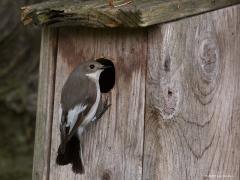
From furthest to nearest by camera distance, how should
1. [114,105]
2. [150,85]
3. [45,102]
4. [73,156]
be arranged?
1. [45,102]
2. [73,156]
3. [114,105]
4. [150,85]

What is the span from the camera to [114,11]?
4.66 meters

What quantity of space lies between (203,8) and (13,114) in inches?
90.7

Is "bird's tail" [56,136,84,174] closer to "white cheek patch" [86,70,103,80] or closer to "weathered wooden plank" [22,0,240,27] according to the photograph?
"white cheek patch" [86,70,103,80]

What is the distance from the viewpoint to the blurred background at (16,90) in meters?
6.46

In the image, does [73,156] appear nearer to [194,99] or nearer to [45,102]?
[45,102]

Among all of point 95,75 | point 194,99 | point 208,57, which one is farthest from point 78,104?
point 208,57

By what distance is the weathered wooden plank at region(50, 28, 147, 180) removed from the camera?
190 inches

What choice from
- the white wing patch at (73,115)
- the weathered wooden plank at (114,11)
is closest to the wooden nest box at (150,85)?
the weathered wooden plank at (114,11)

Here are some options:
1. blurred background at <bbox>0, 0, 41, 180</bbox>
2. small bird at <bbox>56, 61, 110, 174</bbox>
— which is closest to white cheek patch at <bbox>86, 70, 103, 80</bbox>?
small bird at <bbox>56, 61, 110, 174</bbox>

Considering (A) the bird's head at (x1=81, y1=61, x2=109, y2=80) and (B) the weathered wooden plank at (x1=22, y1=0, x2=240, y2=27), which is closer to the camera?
(B) the weathered wooden plank at (x1=22, y1=0, x2=240, y2=27)

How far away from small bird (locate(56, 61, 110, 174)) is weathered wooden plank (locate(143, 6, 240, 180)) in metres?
0.39

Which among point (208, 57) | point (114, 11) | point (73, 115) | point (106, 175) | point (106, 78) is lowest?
point (106, 175)

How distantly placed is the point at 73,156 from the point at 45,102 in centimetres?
38

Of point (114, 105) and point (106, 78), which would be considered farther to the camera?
point (106, 78)
